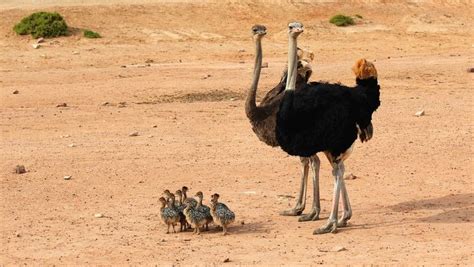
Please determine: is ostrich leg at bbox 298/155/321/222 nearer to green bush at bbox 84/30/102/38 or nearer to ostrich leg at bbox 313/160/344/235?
ostrich leg at bbox 313/160/344/235

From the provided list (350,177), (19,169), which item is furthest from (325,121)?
(19,169)

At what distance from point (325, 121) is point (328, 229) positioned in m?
0.94

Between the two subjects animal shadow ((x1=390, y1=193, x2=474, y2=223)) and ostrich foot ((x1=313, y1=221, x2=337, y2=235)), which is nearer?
ostrich foot ((x1=313, y1=221, x2=337, y2=235))

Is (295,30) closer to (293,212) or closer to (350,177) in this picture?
(293,212)

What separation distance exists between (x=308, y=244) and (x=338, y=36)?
18.1m

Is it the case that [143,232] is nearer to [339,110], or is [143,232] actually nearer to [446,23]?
[339,110]

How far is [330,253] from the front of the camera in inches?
367

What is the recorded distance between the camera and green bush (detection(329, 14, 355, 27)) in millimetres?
28484

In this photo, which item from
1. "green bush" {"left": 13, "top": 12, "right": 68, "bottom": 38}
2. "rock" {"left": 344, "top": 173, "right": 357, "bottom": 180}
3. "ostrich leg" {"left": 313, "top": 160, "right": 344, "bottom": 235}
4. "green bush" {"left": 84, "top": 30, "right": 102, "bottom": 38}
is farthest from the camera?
"green bush" {"left": 84, "top": 30, "right": 102, "bottom": 38}

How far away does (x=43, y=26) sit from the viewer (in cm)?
2553

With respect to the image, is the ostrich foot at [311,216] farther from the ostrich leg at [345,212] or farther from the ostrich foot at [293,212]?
the ostrich leg at [345,212]

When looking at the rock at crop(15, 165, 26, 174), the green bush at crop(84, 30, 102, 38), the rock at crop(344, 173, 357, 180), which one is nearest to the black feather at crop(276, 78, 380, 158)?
the rock at crop(344, 173, 357, 180)

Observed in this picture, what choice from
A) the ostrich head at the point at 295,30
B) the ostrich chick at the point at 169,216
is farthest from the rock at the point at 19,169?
the ostrich head at the point at 295,30

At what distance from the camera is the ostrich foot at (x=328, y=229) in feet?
32.9
